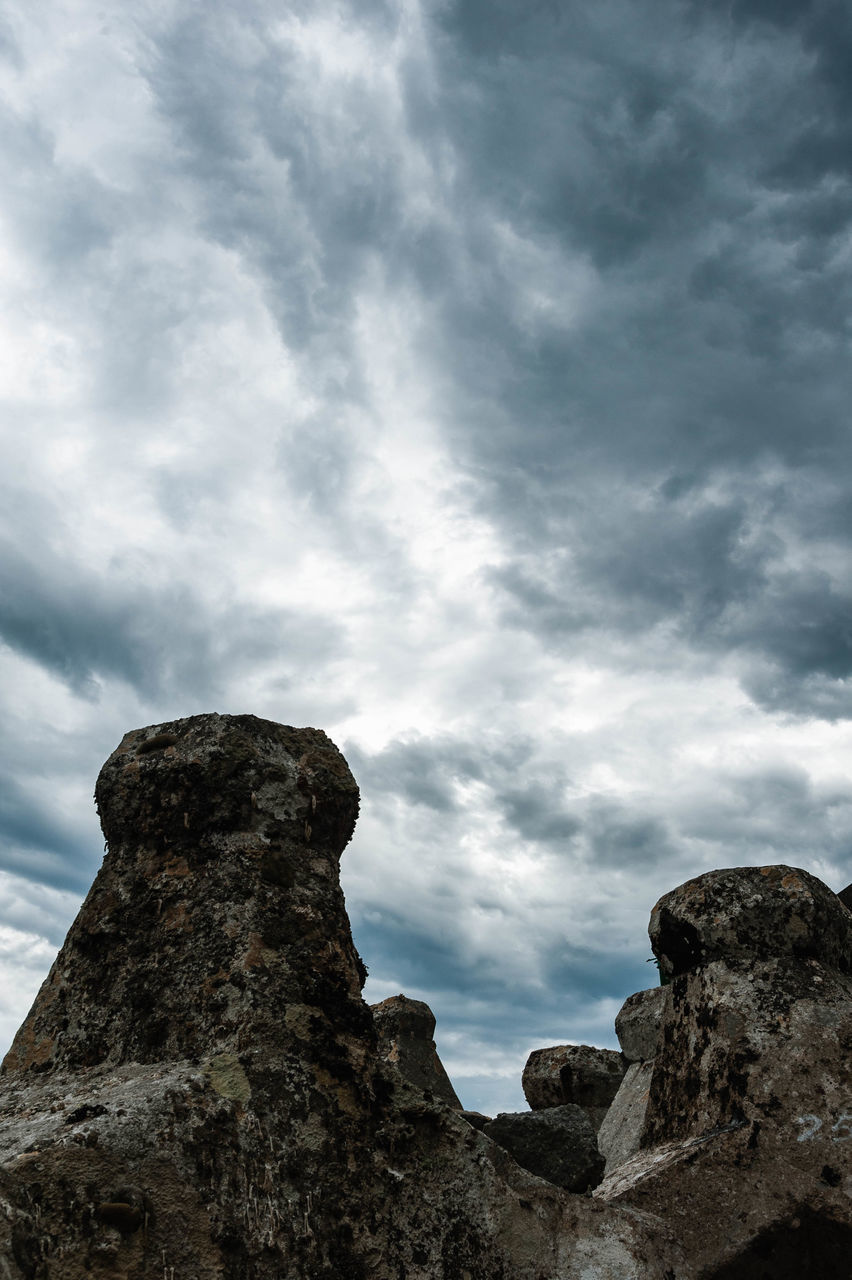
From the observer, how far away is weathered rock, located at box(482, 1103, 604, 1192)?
24.9ft

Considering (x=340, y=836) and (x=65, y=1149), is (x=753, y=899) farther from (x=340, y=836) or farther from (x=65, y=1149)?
(x=65, y=1149)

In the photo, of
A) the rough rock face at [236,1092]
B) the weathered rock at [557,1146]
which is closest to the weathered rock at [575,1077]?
the weathered rock at [557,1146]

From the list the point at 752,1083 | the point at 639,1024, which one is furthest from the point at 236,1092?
the point at 639,1024

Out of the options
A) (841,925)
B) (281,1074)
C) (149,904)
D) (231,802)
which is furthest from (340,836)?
(841,925)

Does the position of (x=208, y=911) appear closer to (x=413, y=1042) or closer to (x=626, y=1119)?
(x=626, y=1119)

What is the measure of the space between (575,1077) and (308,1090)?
894 cm

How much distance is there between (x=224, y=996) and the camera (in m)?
4.21

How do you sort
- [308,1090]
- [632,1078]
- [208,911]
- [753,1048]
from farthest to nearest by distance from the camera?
[632,1078] → [753,1048] → [208,911] → [308,1090]

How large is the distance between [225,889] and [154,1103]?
3.97 ft

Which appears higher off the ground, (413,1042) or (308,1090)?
(413,1042)

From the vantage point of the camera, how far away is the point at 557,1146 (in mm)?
7699

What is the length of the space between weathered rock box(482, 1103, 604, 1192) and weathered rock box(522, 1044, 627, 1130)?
3841 millimetres

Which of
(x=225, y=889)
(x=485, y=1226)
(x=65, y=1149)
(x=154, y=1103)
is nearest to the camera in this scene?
(x=65, y=1149)

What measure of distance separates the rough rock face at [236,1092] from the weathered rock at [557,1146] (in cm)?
380
